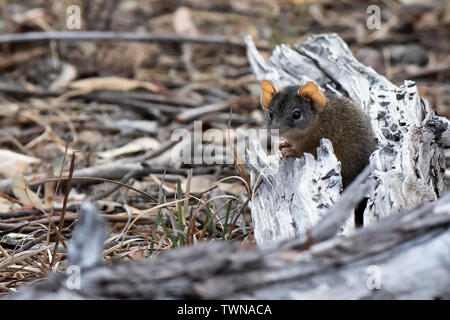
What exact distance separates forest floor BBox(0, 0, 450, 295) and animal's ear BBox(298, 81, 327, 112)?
2.46 ft

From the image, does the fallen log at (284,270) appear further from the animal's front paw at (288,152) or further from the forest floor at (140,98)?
the animal's front paw at (288,152)

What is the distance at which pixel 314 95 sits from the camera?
3.93 m

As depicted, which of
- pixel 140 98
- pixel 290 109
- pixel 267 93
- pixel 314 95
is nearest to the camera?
pixel 314 95

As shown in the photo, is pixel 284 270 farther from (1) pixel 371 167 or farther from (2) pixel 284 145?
(2) pixel 284 145

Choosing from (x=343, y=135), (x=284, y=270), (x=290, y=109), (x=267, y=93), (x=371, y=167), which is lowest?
(x=284, y=270)

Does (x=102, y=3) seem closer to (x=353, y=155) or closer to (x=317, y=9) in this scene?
(x=317, y=9)

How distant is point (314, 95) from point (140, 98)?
3145mm

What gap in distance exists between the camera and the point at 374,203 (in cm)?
269

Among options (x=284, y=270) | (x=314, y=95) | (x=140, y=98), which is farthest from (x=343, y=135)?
(x=140, y=98)

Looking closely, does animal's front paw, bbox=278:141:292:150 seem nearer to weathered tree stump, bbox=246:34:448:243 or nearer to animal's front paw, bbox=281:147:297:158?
animal's front paw, bbox=281:147:297:158

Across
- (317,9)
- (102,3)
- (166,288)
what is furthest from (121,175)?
(317,9)

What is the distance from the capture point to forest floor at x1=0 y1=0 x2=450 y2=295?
3.76m

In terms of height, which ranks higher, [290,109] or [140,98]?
[140,98]

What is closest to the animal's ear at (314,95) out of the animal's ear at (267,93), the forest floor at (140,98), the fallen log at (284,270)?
the animal's ear at (267,93)
